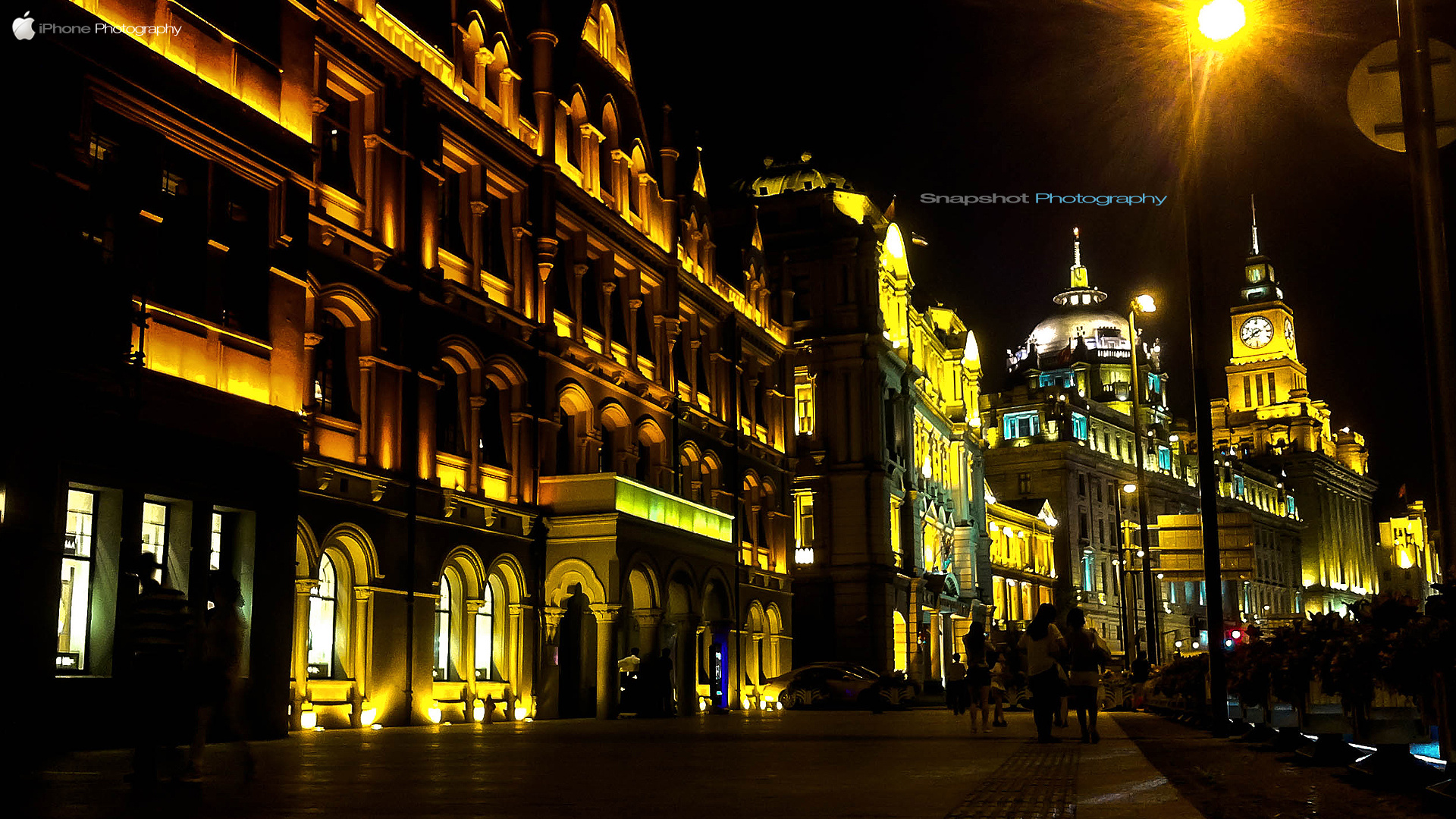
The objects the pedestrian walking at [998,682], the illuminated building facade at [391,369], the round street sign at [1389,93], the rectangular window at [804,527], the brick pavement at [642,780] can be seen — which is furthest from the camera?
the rectangular window at [804,527]

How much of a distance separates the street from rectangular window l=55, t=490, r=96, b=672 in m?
1.71

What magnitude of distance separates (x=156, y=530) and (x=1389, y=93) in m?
16.6

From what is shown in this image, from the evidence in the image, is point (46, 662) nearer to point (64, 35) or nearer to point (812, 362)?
point (64, 35)

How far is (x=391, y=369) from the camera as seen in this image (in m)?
29.2

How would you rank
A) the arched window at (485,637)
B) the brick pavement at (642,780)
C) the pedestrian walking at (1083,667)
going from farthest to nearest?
the arched window at (485,637) < the pedestrian walking at (1083,667) < the brick pavement at (642,780)

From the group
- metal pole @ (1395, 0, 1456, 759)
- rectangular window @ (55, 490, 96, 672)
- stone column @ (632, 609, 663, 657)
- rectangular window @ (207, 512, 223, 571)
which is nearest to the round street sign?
metal pole @ (1395, 0, 1456, 759)

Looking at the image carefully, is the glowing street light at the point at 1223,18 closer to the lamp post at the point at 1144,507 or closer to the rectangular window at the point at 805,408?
the lamp post at the point at 1144,507

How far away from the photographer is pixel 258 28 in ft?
82.2

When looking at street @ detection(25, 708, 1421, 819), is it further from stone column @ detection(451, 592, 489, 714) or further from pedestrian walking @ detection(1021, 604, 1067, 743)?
stone column @ detection(451, 592, 489, 714)

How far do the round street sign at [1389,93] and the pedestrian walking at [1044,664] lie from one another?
369 inches

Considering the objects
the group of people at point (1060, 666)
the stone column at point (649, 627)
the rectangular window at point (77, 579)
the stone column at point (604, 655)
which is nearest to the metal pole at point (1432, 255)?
the group of people at point (1060, 666)

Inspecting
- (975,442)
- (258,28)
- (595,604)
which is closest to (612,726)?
(595,604)

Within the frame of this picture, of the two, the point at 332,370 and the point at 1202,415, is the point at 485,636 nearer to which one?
the point at 332,370

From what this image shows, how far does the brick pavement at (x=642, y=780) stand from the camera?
31.4ft
